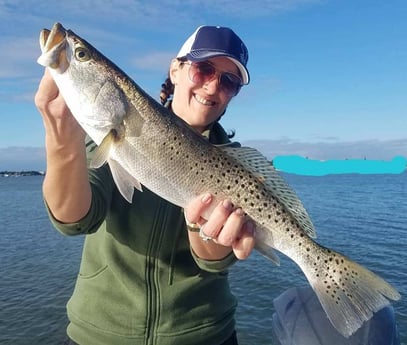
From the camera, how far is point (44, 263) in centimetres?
1975

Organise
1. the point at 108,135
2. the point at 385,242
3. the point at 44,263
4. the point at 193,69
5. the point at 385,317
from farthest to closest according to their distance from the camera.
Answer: the point at 385,242 < the point at 44,263 < the point at 385,317 < the point at 193,69 < the point at 108,135

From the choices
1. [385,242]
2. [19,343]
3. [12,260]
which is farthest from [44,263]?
[385,242]

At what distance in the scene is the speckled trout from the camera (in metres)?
3.42

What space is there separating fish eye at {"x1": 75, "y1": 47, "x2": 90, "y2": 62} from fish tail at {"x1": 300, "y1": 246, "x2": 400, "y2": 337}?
2.50 metres

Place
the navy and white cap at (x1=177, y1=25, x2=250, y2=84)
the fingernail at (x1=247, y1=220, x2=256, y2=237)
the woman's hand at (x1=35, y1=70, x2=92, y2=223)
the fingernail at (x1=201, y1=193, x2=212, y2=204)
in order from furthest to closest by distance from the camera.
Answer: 1. the navy and white cap at (x1=177, y1=25, x2=250, y2=84)
2. the fingernail at (x1=247, y1=220, x2=256, y2=237)
3. the fingernail at (x1=201, y1=193, x2=212, y2=204)
4. the woman's hand at (x1=35, y1=70, x2=92, y2=223)

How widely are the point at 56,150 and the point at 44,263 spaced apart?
1825 centimetres

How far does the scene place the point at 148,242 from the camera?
3537mm

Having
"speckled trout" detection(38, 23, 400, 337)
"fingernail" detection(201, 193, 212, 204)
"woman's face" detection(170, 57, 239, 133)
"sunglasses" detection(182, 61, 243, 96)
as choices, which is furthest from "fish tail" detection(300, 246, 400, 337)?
"sunglasses" detection(182, 61, 243, 96)

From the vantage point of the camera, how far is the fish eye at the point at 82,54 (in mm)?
3521

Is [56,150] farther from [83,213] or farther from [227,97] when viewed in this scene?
[227,97]

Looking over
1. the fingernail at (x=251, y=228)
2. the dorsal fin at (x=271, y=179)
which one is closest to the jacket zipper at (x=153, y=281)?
the fingernail at (x=251, y=228)

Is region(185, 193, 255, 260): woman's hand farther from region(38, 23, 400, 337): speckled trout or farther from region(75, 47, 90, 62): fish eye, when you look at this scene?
region(75, 47, 90, 62): fish eye

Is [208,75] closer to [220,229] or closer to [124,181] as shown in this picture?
[124,181]

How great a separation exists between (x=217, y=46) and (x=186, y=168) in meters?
1.14
